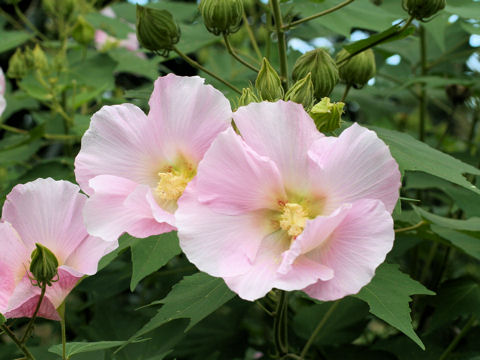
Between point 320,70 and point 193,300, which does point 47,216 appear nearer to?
point 193,300

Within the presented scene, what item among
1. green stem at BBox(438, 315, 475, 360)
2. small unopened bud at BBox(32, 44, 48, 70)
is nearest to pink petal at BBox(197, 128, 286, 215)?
green stem at BBox(438, 315, 475, 360)

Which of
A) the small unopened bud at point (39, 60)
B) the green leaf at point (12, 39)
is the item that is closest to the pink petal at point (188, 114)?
the small unopened bud at point (39, 60)

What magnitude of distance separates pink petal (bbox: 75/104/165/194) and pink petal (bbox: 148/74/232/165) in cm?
2

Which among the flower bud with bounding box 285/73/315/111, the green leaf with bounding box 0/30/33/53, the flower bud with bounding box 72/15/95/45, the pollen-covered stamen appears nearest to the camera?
the pollen-covered stamen

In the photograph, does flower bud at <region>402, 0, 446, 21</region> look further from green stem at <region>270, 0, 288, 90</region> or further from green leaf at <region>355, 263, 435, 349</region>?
green leaf at <region>355, 263, 435, 349</region>

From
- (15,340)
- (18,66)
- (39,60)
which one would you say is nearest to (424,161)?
(15,340)

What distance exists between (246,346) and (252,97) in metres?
1.03

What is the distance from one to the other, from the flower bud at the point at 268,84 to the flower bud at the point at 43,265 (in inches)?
15.8

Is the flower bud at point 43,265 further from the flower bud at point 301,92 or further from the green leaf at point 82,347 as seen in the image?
the flower bud at point 301,92

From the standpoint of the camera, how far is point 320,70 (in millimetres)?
1131

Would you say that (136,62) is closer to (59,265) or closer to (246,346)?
(246,346)

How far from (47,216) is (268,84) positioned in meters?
0.40

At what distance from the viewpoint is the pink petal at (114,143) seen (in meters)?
0.97

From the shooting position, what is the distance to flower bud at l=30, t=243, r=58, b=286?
37.1 inches
